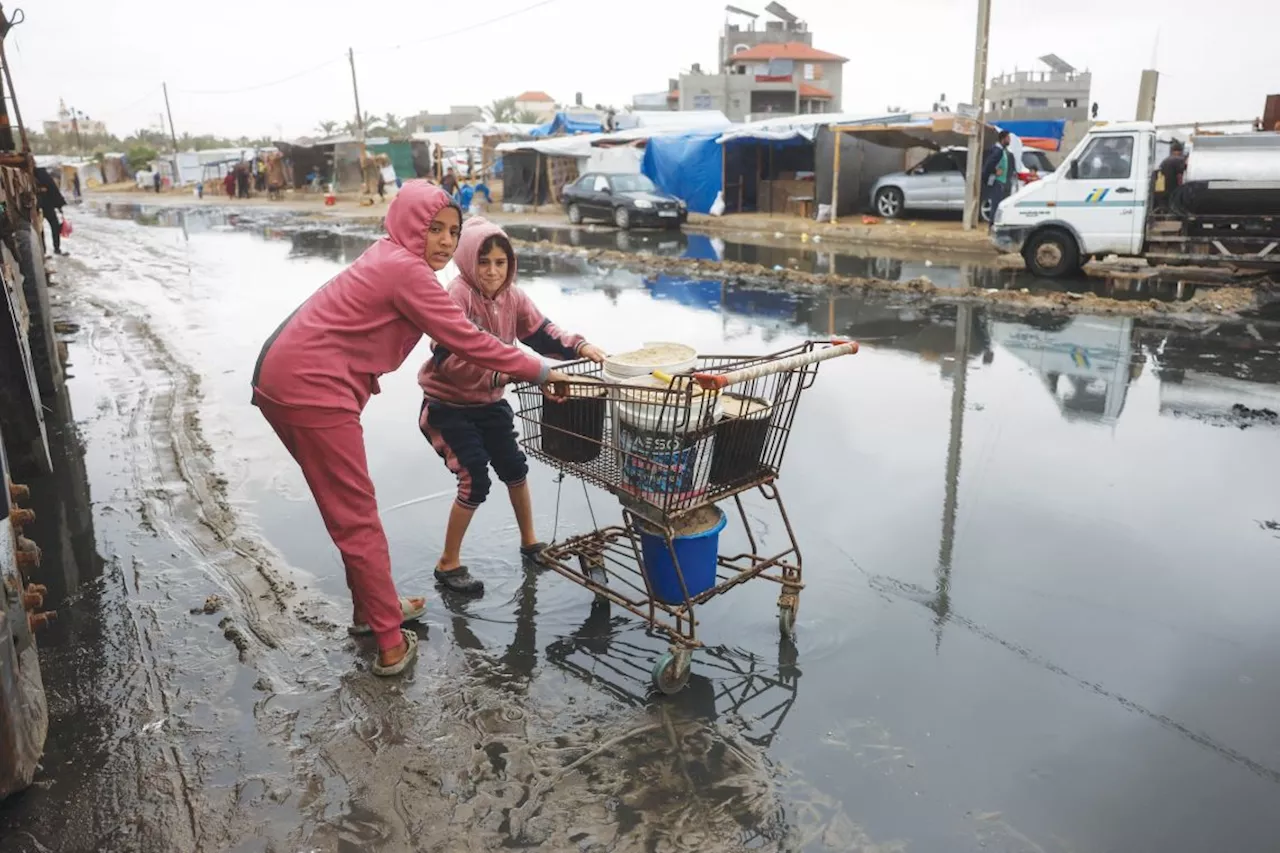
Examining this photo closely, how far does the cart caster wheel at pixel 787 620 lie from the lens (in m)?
4.04

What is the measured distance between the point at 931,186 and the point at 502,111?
194 feet

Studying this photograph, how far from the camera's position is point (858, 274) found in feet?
51.1

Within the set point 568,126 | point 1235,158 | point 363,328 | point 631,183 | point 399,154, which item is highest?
point 568,126

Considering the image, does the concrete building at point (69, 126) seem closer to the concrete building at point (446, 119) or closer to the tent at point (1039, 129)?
the concrete building at point (446, 119)

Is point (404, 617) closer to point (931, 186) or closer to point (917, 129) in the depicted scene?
point (917, 129)

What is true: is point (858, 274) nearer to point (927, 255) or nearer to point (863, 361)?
point (927, 255)

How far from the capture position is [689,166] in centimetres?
2714

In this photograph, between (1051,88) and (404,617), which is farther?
(1051,88)

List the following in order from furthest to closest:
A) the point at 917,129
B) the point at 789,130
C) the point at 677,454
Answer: the point at 789,130, the point at 917,129, the point at 677,454

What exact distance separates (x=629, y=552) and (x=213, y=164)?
55.0 m

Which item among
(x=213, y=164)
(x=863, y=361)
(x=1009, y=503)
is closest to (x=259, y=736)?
(x=1009, y=503)

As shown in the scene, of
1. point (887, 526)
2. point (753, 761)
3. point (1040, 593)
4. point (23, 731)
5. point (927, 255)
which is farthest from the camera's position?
point (927, 255)

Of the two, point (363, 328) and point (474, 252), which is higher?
point (474, 252)

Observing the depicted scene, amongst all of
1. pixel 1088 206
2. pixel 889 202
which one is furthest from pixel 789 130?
pixel 1088 206
